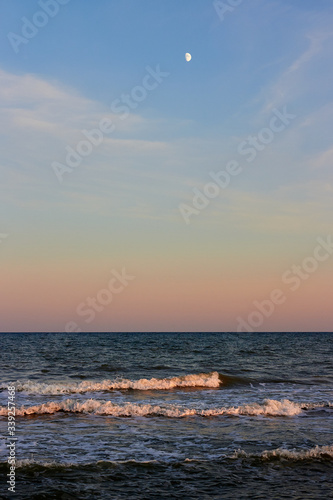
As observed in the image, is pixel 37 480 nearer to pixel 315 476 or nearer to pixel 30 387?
pixel 315 476

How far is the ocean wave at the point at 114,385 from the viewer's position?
25.2 m

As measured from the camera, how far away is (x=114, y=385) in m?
27.4

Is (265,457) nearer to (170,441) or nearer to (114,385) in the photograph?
(170,441)

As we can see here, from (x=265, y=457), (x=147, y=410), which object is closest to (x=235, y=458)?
(x=265, y=457)

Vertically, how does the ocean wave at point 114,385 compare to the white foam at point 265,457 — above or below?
below

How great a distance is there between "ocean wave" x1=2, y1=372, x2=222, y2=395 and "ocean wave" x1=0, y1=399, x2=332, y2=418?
4.46 metres

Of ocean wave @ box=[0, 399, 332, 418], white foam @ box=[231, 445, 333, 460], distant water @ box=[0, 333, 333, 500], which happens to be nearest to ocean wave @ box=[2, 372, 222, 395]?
distant water @ box=[0, 333, 333, 500]

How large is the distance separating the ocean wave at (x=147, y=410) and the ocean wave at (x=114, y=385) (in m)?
4.46

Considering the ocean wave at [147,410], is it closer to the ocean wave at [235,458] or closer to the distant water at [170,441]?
the distant water at [170,441]

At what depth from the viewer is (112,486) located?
35.4ft

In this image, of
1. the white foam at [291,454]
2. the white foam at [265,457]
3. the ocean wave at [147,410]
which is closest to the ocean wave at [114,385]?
the ocean wave at [147,410]

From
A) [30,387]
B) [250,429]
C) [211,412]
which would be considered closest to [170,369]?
[30,387]

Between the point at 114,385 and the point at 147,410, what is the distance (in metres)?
8.06

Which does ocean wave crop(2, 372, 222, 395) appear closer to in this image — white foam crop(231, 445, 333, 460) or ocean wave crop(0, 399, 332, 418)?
ocean wave crop(0, 399, 332, 418)
